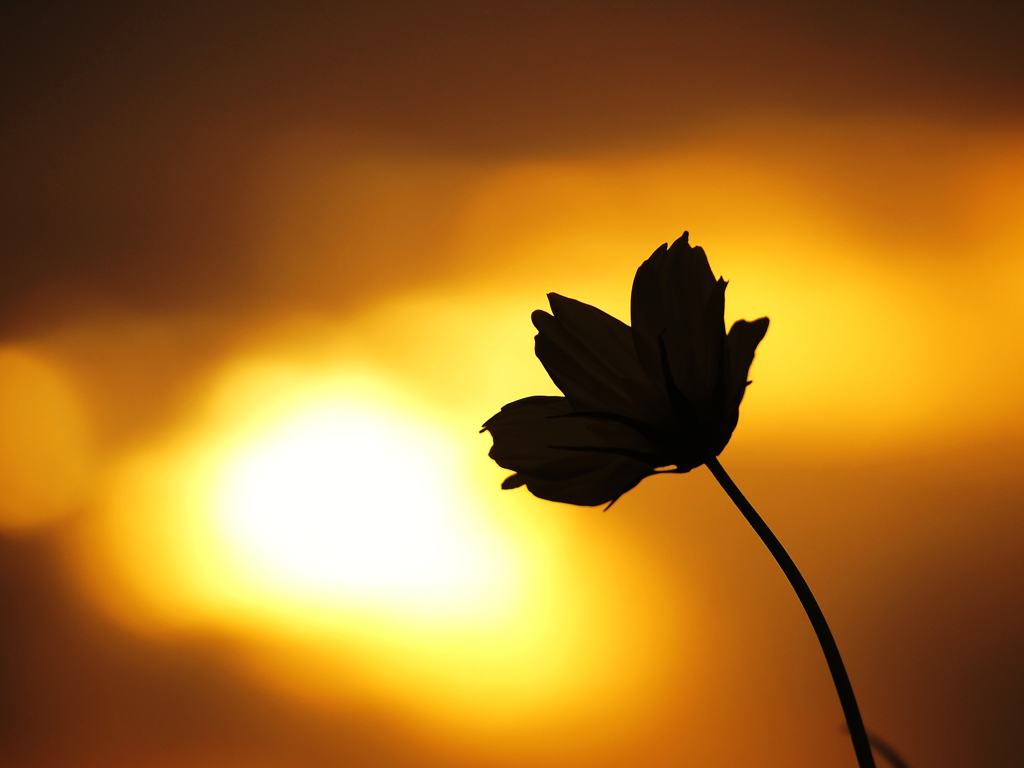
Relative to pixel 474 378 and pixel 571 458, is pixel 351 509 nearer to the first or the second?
pixel 474 378

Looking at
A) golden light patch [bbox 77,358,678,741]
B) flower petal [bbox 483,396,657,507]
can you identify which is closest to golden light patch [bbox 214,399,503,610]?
golden light patch [bbox 77,358,678,741]

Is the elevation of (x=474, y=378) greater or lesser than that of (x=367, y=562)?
greater

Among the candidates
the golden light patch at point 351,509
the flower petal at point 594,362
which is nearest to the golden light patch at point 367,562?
the golden light patch at point 351,509

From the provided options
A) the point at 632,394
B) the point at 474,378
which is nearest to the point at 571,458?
the point at 632,394

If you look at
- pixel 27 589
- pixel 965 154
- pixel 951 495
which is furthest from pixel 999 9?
pixel 27 589

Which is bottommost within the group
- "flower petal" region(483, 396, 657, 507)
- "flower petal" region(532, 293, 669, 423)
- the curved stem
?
the curved stem

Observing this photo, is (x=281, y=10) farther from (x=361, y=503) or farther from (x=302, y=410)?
(x=361, y=503)

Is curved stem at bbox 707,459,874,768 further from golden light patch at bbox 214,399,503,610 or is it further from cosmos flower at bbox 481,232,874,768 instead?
golden light patch at bbox 214,399,503,610
